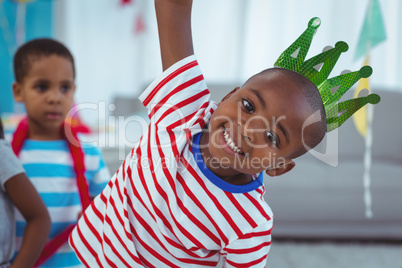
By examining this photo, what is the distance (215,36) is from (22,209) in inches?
102

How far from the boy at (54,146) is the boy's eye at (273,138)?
49cm

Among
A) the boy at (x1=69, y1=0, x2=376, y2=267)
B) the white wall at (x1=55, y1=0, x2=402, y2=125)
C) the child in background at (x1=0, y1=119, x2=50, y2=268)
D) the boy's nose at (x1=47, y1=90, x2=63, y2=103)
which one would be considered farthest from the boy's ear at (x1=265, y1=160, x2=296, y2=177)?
the white wall at (x1=55, y1=0, x2=402, y2=125)

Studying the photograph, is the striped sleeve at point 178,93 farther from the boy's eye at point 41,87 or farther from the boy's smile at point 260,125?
the boy's eye at point 41,87

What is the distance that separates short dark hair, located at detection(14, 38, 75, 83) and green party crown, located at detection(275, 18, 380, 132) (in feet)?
1.89

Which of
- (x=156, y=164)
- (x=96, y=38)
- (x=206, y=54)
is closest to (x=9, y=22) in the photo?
(x=96, y=38)

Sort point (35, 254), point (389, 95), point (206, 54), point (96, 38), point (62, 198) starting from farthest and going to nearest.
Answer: point (96, 38) < point (206, 54) < point (389, 95) < point (62, 198) < point (35, 254)

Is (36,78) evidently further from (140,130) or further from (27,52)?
(140,130)

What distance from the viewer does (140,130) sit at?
1712 millimetres

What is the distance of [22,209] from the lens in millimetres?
703

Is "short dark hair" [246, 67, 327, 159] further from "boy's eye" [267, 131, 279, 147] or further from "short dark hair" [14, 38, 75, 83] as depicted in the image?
"short dark hair" [14, 38, 75, 83]

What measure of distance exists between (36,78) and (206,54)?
2.27 m

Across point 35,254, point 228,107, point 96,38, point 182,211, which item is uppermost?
point 96,38

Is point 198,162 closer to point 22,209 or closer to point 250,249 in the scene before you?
point 250,249

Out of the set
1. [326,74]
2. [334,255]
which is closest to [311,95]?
[326,74]
